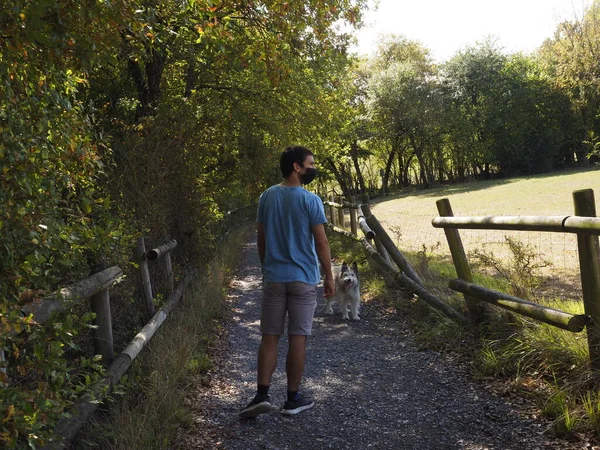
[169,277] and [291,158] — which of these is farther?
[169,277]

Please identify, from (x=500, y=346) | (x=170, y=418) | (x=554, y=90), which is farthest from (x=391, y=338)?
(x=554, y=90)

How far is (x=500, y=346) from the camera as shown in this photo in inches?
199

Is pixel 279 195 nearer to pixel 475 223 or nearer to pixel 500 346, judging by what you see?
pixel 475 223

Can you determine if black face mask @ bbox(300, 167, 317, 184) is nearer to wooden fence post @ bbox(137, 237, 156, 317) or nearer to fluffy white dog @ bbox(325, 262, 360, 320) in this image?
wooden fence post @ bbox(137, 237, 156, 317)

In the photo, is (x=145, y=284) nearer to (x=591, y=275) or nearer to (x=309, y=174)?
(x=309, y=174)

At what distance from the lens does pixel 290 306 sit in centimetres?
439

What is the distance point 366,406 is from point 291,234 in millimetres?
1601

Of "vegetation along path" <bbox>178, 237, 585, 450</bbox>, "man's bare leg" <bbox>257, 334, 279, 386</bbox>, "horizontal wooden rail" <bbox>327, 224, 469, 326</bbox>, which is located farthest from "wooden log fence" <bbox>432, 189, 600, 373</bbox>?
"man's bare leg" <bbox>257, 334, 279, 386</bbox>

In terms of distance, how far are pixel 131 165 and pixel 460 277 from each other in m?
4.41

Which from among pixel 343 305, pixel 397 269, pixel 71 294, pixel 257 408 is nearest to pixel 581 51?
pixel 397 269

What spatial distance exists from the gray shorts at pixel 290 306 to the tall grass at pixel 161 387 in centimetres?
99

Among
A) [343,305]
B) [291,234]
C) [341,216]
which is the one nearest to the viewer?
[291,234]

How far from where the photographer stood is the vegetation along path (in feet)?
12.9

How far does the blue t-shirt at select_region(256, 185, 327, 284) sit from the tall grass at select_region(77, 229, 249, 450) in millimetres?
1287
